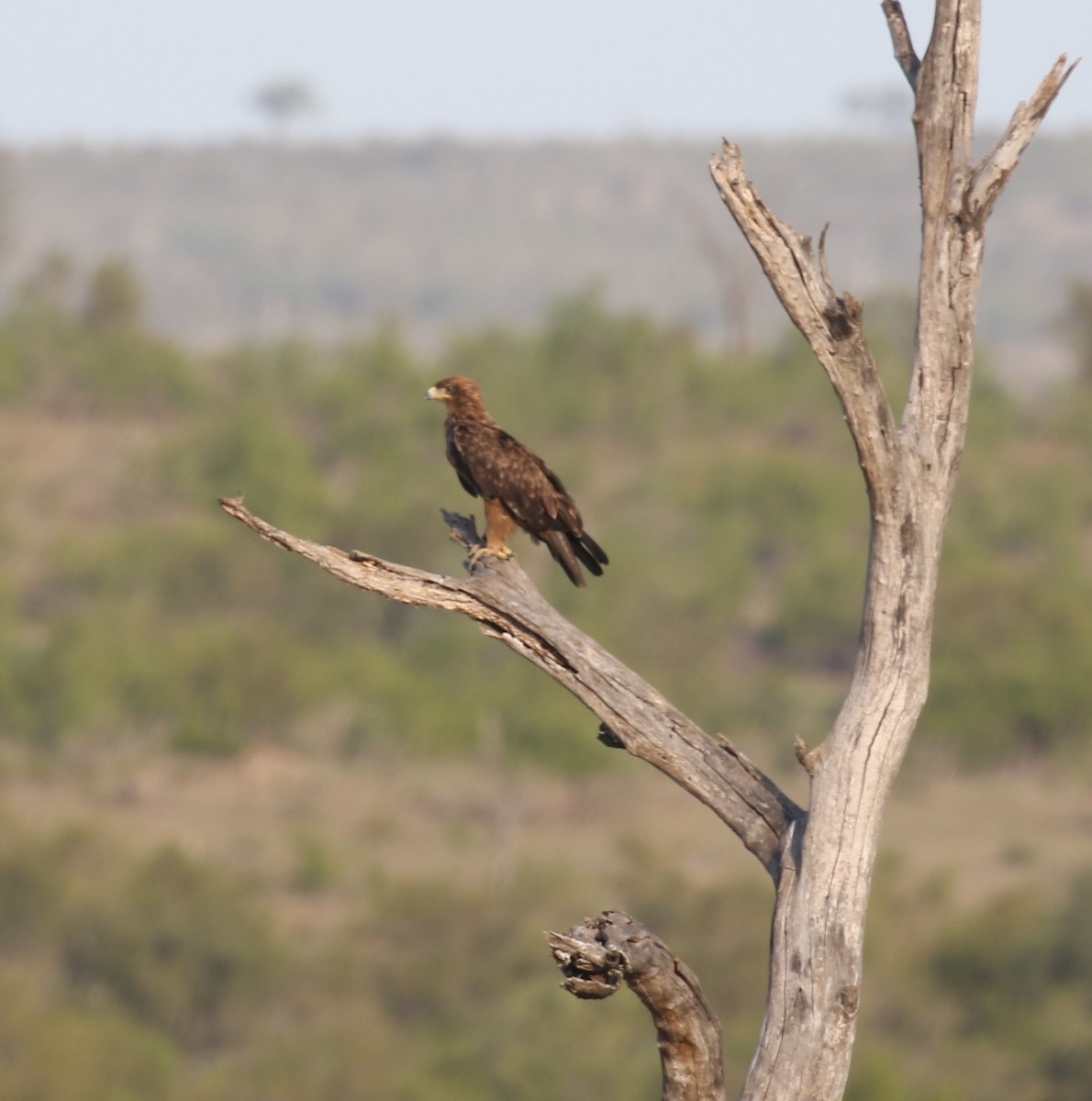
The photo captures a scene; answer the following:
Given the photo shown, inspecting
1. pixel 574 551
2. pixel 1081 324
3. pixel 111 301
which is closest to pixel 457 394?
pixel 574 551

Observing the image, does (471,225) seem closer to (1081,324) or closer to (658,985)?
(1081,324)

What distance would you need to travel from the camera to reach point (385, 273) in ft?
320

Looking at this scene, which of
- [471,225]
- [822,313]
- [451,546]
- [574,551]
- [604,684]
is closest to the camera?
[822,313]

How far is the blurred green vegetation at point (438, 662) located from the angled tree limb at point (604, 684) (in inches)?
338

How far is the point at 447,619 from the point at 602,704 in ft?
74.7

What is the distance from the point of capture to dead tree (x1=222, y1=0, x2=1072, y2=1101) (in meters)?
4.42

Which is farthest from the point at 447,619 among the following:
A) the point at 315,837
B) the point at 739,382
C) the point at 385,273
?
the point at 385,273

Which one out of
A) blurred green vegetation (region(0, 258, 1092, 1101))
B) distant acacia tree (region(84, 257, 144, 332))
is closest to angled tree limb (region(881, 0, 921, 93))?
blurred green vegetation (region(0, 258, 1092, 1101))

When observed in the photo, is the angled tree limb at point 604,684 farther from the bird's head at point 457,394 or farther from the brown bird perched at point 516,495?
the bird's head at point 457,394

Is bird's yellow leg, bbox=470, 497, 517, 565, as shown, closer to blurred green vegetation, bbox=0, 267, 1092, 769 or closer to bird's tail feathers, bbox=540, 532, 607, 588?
bird's tail feathers, bbox=540, 532, 607, 588

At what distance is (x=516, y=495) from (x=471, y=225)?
100 m

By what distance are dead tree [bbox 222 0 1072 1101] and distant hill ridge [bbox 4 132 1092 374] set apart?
7977 centimetres

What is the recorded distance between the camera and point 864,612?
14.9ft

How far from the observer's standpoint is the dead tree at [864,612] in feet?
14.5
